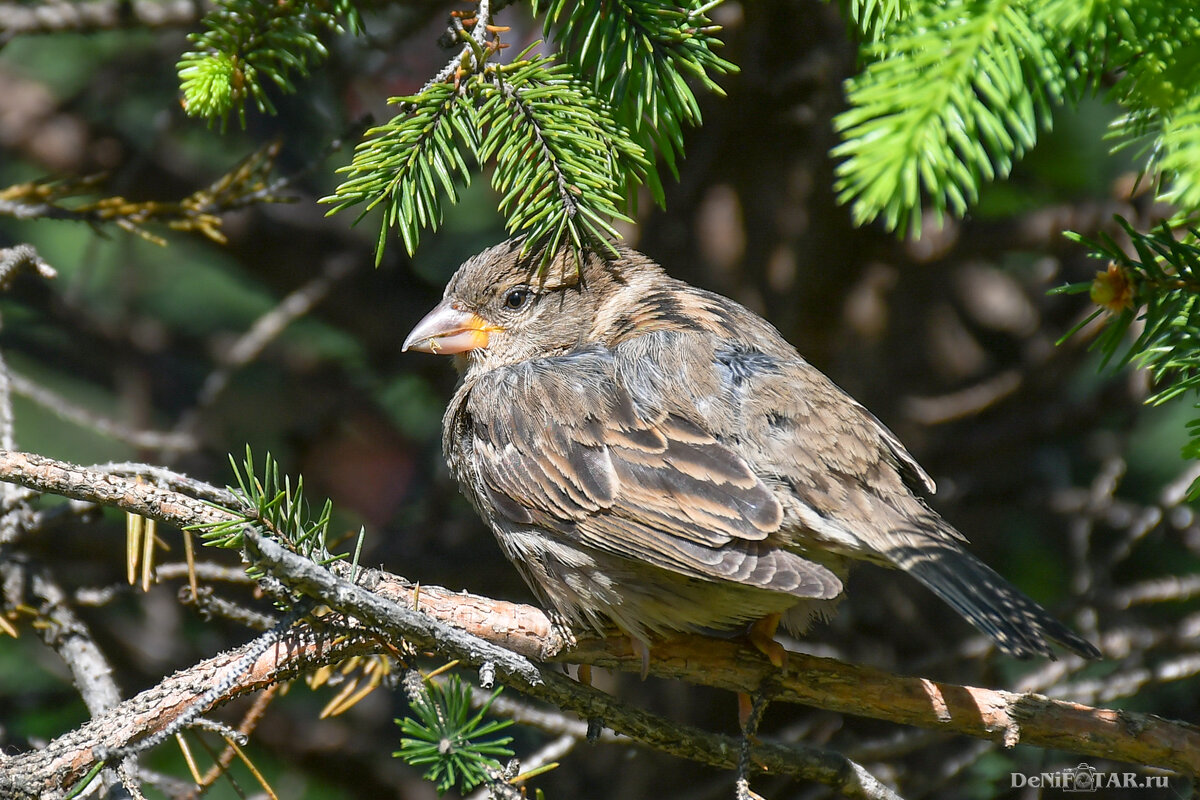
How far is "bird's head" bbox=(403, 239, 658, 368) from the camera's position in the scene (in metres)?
3.48

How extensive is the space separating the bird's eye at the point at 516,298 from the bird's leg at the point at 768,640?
1.41 meters

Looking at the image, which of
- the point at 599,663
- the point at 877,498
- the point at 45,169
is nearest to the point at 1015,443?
the point at 877,498

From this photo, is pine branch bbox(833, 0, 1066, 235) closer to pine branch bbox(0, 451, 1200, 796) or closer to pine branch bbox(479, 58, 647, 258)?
pine branch bbox(479, 58, 647, 258)

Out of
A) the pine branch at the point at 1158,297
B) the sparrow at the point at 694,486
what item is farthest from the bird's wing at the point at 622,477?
the pine branch at the point at 1158,297

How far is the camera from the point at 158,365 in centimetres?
521

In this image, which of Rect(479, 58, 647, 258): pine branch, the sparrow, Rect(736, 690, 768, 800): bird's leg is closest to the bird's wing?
the sparrow

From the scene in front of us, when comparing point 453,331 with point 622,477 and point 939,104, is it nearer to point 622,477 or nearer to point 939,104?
point 622,477

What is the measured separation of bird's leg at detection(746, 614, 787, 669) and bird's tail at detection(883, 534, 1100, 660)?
423 millimetres

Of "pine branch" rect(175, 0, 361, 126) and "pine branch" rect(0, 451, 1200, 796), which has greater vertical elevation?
"pine branch" rect(175, 0, 361, 126)

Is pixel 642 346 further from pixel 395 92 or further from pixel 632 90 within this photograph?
pixel 395 92

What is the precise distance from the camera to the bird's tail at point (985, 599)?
7.45 feet

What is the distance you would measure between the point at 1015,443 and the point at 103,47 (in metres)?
5.31

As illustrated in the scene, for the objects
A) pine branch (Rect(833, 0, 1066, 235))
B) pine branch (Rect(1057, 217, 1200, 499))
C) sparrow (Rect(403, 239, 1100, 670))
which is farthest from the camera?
sparrow (Rect(403, 239, 1100, 670))

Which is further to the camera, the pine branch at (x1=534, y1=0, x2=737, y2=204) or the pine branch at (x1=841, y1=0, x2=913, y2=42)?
the pine branch at (x1=534, y1=0, x2=737, y2=204)
